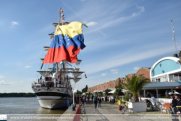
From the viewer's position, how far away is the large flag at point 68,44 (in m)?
17.6

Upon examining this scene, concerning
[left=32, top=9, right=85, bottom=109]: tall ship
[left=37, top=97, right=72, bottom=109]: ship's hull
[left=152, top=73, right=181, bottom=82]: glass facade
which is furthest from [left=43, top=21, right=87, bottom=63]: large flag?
[left=152, top=73, right=181, bottom=82]: glass facade

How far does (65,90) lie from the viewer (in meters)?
28.6

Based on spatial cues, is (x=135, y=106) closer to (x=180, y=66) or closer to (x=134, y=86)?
(x=134, y=86)

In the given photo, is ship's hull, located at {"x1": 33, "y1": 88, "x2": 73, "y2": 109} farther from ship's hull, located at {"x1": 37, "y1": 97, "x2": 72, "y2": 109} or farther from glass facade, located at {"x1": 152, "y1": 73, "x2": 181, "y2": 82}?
glass facade, located at {"x1": 152, "y1": 73, "x2": 181, "y2": 82}

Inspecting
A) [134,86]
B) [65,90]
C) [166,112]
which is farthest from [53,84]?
[166,112]

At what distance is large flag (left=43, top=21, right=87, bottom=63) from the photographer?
57.7 feet

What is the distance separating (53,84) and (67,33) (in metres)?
11.5

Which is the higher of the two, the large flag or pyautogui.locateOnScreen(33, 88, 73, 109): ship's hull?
A: the large flag

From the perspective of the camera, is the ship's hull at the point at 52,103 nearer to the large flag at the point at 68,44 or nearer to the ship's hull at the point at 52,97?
the ship's hull at the point at 52,97

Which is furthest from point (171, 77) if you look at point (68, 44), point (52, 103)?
point (52, 103)

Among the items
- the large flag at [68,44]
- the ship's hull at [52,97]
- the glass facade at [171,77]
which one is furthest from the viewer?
the ship's hull at [52,97]

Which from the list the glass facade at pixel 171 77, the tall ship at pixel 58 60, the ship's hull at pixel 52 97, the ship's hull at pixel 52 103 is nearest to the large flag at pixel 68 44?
the tall ship at pixel 58 60

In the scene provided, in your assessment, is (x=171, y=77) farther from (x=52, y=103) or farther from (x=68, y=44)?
(x=52, y=103)

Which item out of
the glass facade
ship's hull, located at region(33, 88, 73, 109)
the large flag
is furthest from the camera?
ship's hull, located at region(33, 88, 73, 109)
